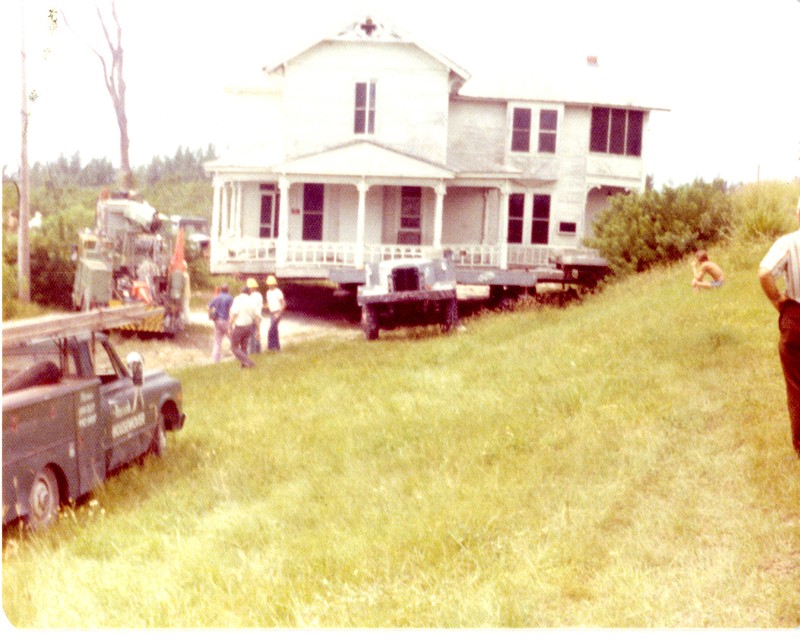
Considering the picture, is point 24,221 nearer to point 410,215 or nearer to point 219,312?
point 219,312

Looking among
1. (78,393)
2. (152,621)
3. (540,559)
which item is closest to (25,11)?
(78,393)

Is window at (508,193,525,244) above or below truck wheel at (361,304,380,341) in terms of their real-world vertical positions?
above

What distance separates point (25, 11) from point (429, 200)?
219 inches

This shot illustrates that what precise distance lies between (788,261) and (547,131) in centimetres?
848

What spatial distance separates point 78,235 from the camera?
22.5ft

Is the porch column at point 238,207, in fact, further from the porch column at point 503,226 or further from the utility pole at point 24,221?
the porch column at point 503,226

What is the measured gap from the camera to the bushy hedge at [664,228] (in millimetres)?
Result: 8469

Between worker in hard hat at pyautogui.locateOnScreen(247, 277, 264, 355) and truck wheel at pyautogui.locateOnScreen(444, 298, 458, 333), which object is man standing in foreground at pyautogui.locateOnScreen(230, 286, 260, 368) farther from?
truck wheel at pyautogui.locateOnScreen(444, 298, 458, 333)

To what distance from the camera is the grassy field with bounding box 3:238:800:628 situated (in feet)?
18.5

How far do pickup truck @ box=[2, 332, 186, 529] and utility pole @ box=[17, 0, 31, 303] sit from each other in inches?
13.5

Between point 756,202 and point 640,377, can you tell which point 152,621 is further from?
point 756,202

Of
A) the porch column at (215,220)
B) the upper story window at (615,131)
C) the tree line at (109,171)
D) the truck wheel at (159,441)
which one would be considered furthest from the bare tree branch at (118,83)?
the upper story window at (615,131)

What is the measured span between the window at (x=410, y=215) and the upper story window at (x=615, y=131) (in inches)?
85.6

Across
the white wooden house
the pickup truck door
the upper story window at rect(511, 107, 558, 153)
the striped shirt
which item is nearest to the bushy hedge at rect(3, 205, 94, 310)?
the pickup truck door
